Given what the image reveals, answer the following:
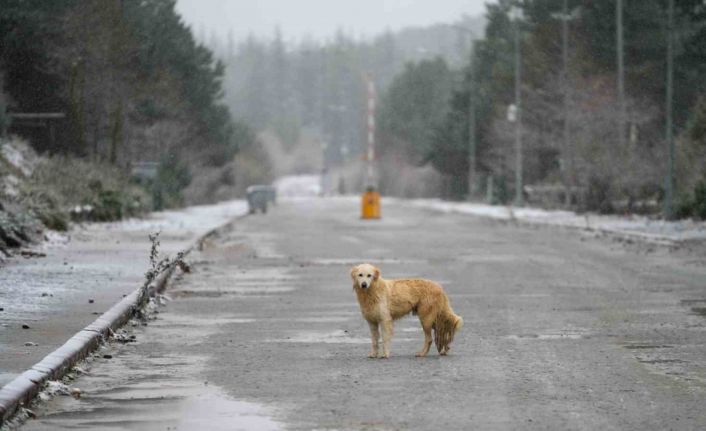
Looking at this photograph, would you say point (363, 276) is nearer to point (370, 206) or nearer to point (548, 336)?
point (548, 336)

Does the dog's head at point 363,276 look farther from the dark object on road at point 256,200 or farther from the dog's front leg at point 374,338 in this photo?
the dark object on road at point 256,200

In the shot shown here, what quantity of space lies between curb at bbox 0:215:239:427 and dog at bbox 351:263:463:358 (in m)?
2.35

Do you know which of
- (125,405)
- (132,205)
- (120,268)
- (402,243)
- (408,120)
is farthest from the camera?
(408,120)

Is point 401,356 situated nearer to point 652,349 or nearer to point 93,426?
point 652,349

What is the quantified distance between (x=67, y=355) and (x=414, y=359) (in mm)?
2893

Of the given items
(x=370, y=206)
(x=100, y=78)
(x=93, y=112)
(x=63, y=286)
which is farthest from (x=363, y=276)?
(x=93, y=112)

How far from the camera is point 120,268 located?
23562 millimetres

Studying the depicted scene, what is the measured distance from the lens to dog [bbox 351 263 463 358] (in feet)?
43.3

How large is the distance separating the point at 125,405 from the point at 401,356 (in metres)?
3.50

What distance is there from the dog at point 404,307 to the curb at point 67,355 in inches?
92.5

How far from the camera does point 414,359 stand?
43.5 feet

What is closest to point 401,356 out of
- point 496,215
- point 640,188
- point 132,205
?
point 132,205

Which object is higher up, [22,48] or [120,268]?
[22,48]

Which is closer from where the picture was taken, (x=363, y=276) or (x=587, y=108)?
(x=363, y=276)
